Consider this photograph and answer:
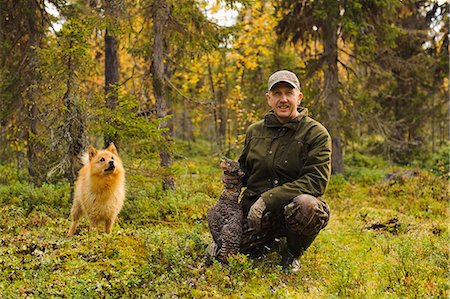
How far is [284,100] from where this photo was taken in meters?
5.36

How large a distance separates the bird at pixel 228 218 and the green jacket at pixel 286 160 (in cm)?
24

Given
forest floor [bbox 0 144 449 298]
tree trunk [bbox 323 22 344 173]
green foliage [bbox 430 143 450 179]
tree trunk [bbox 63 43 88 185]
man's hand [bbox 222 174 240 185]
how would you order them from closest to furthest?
forest floor [bbox 0 144 449 298] → man's hand [bbox 222 174 240 185] → tree trunk [bbox 63 43 88 185] → green foliage [bbox 430 143 450 179] → tree trunk [bbox 323 22 344 173]

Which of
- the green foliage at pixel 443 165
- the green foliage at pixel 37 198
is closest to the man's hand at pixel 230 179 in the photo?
the green foliage at pixel 37 198

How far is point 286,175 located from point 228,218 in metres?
0.90

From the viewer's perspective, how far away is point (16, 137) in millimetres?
12266

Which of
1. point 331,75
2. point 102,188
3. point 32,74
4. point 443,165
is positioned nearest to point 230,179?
point 102,188

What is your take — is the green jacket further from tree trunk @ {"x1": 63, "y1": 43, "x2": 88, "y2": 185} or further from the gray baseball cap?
tree trunk @ {"x1": 63, "y1": 43, "x2": 88, "y2": 185}

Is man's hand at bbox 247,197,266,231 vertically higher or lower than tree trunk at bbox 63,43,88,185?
lower

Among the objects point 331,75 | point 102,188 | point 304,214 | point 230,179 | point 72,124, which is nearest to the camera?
point 304,214

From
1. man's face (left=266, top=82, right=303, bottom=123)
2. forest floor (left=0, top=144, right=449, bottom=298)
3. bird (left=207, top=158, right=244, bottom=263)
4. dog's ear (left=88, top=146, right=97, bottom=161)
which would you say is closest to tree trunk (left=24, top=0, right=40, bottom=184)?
forest floor (left=0, top=144, right=449, bottom=298)

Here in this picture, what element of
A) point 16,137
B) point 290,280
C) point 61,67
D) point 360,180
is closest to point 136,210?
point 61,67

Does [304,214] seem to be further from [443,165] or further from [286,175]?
[443,165]

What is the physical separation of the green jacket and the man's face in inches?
4.1

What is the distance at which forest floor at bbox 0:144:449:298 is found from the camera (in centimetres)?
455
